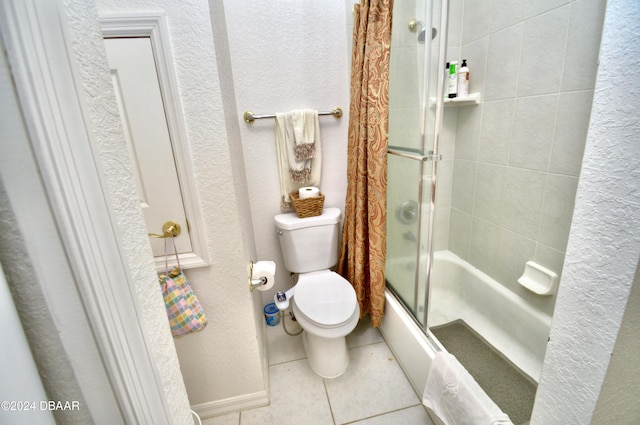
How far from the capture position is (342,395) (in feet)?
4.75

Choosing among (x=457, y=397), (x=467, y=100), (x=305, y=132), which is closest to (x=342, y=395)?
(x=457, y=397)

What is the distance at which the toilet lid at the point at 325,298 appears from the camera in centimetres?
142

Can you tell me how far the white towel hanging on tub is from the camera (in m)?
0.94

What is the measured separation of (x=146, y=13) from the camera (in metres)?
0.88

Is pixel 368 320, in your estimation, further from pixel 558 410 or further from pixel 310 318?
pixel 558 410

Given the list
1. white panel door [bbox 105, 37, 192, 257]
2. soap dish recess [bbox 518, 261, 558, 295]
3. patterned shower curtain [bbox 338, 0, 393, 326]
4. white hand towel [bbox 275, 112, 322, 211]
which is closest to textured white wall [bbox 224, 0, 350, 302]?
white hand towel [bbox 275, 112, 322, 211]

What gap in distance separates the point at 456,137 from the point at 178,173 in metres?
1.68

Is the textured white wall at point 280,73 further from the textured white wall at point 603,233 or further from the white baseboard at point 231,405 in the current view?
the textured white wall at point 603,233

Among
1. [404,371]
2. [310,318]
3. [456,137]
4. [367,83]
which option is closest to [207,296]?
[310,318]

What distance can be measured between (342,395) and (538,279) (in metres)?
1.15

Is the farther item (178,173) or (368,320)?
(368,320)

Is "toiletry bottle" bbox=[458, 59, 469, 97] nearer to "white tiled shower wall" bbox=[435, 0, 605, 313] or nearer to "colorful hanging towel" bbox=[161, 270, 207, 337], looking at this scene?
"white tiled shower wall" bbox=[435, 0, 605, 313]

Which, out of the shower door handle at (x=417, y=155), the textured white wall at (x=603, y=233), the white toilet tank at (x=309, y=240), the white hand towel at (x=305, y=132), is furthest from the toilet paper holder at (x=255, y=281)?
the textured white wall at (x=603, y=233)

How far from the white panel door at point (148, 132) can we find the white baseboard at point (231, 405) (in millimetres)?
798
